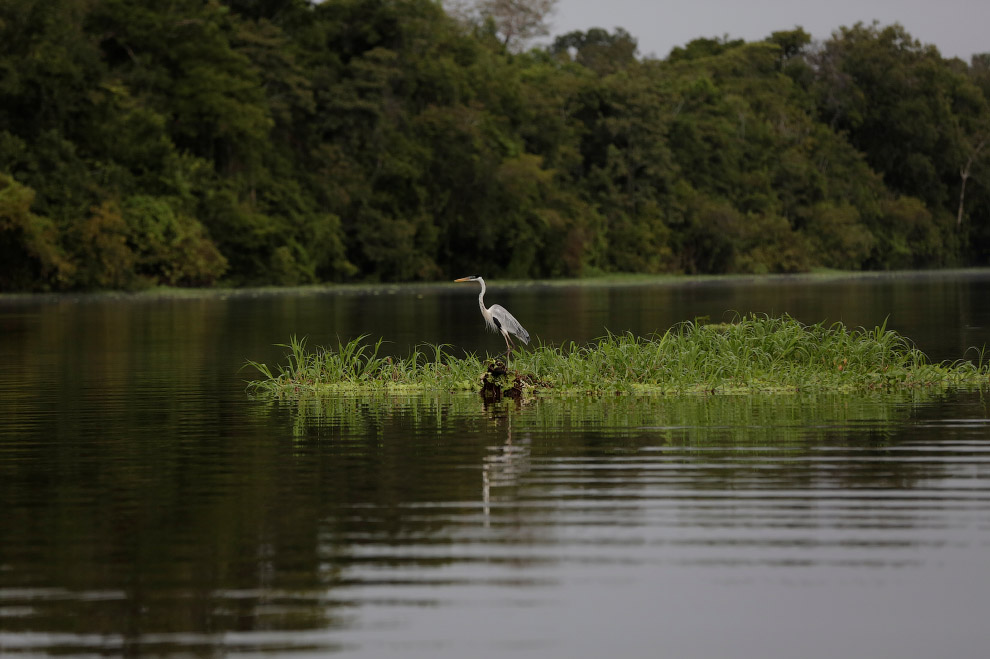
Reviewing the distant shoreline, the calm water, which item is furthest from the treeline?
the calm water

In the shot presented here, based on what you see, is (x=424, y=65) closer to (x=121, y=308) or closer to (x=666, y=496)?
(x=121, y=308)

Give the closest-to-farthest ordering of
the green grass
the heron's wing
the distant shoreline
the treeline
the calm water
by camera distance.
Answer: the calm water, the green grass, the heron's wing, the distant shoreline, the treeline

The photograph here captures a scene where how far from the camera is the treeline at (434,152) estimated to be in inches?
2275

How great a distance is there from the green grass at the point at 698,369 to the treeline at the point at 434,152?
124 feet

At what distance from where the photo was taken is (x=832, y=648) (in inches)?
232

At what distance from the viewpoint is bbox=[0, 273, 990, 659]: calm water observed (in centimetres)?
621

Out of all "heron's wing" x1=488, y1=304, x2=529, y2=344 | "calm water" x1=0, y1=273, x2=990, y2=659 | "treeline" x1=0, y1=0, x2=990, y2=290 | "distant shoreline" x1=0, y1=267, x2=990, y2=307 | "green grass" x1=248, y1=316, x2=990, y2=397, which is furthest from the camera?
"treeline" x1=0, y1=0, x2=990, y2=290

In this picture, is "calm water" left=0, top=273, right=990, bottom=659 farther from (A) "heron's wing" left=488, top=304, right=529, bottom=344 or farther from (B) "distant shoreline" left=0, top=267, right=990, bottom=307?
(B) "distant shoreline" left=0, top=267, right=990, bottom=307

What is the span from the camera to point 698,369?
55.6 ft

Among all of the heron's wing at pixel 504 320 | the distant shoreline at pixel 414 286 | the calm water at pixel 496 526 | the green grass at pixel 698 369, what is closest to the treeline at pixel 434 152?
the distant shoreline at pixel 414 286

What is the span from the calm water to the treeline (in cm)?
4182

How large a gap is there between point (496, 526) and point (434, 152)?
63.6 m

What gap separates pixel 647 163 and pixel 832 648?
75672 mm

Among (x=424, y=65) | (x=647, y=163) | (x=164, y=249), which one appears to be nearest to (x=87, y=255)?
(x=164, y=249)
